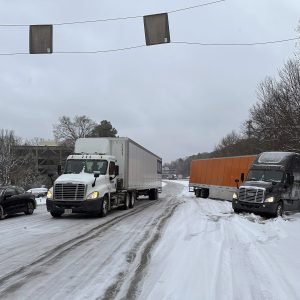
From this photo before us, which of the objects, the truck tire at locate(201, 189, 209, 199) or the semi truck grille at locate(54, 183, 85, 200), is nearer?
the semi truck grille at locate(54, 183, 85, 200)

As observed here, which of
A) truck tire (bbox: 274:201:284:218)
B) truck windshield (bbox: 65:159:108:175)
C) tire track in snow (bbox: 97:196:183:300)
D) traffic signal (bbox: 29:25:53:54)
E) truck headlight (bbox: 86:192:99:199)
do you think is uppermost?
traffic signal (bbox: 29:25:53:54)

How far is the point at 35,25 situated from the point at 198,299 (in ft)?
37.0

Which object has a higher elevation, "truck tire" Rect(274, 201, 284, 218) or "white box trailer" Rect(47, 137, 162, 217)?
"white box trailer" Rect(47, 137, 162, 217)

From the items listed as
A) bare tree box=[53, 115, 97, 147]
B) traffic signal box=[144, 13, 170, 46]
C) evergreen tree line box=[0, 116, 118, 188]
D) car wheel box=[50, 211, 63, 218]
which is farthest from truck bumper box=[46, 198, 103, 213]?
bare tree box=[53, 115, 97, 147]

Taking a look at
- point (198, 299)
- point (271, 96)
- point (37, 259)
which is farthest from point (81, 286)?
point (271, 96)

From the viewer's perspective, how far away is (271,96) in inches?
1705

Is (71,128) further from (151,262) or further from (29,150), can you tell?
(151,262)

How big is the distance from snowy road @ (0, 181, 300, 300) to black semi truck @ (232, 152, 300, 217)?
5723 mm

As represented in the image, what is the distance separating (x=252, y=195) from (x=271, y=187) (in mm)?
909

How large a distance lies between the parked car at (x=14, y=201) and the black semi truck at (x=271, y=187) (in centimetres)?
946

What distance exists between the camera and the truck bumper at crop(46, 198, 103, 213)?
68.8ft

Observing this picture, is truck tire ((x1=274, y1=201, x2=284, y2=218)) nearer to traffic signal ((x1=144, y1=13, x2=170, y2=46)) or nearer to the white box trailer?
the white box trailer

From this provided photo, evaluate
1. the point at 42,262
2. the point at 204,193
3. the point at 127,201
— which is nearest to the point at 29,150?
the point at 204,193

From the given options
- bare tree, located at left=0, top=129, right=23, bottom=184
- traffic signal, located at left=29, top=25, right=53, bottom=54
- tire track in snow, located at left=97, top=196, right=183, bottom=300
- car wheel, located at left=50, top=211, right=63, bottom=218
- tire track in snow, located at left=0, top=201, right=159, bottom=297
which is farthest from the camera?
bare tree, located at left=0, top=129, right=23, bottom=184
